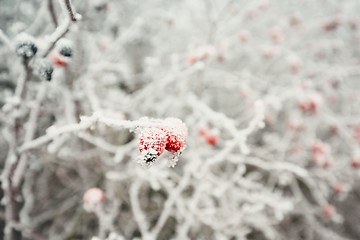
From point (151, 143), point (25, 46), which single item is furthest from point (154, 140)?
point (25, 46)

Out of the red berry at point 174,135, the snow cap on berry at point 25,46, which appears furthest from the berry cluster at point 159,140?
the snow cap on berry at point 25,46

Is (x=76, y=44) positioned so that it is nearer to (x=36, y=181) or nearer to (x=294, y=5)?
(x=36, y=181)

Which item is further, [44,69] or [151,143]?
[44,69]

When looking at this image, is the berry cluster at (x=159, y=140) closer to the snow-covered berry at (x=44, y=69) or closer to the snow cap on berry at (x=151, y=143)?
the snow cap on berry at (x=151, y=143)

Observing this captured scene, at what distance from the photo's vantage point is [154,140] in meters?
0.65

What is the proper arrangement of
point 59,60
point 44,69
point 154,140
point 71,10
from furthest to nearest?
point 59,60, point 44,69, point 71,10, point 154,140

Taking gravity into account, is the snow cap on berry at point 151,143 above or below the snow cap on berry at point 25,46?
below

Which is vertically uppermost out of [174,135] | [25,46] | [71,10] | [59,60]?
[59,60]

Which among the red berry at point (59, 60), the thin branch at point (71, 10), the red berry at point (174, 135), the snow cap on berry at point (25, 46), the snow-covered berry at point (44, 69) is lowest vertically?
the red berry at point (174, 135)

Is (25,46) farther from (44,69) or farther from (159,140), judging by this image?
(159,140)

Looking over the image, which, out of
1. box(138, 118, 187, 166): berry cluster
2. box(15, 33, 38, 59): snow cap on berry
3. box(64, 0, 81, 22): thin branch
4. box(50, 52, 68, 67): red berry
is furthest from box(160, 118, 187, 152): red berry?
box(50, 52, 68, 67): red berry

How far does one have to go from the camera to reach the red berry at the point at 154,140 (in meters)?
0.65

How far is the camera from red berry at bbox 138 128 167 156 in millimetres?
650

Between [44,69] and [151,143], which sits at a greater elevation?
[44,69]
